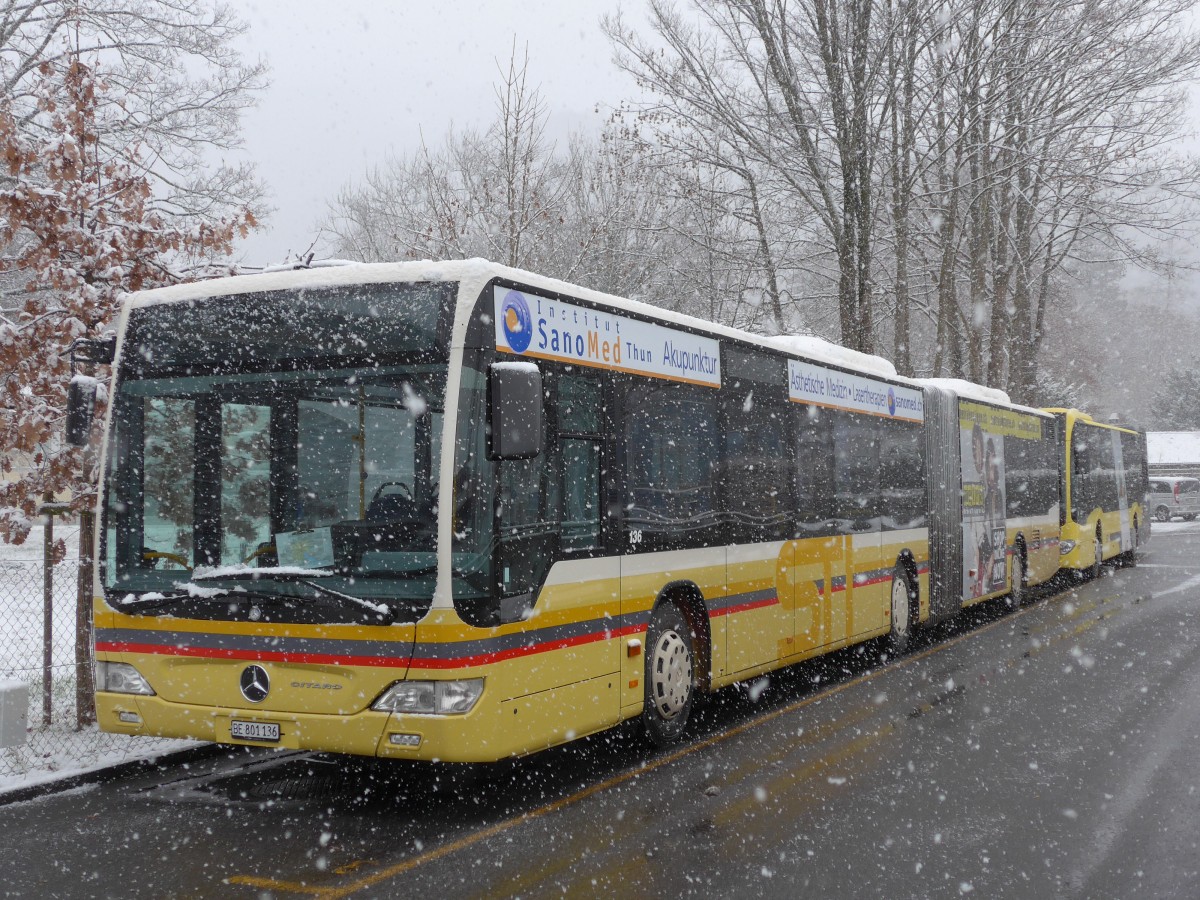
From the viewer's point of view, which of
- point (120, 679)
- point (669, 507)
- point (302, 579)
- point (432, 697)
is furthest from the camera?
point (669, 507)

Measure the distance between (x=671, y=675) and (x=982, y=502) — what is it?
382 inches

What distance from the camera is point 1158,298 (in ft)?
329

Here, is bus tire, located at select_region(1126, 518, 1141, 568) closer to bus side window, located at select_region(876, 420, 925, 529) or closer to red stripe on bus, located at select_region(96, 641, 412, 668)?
bus side window, located at select_region(876, 420, 925, 529)

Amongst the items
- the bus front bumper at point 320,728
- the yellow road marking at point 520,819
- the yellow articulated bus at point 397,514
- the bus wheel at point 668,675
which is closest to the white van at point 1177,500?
the yellow road marking at point 520,819

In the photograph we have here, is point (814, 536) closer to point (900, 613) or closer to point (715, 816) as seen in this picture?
point (900, 613)

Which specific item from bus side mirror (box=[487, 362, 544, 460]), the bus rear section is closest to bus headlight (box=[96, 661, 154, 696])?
bus side mirror (box=[487, 362, 544, 460])

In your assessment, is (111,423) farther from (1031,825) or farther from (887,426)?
(887,426)

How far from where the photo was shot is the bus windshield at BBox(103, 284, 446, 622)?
6133 millimetres

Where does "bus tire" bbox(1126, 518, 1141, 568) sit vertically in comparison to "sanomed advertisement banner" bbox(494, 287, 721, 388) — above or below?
below

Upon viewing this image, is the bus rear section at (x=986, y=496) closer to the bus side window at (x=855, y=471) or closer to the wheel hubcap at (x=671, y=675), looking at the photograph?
the bus side window at (x=855, y=471)

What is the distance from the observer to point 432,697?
19.8 ft

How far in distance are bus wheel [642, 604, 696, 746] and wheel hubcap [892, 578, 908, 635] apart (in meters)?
5.15

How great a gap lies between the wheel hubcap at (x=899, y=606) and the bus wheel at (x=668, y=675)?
5.15 metres

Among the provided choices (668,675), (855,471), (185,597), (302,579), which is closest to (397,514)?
(302,579)
